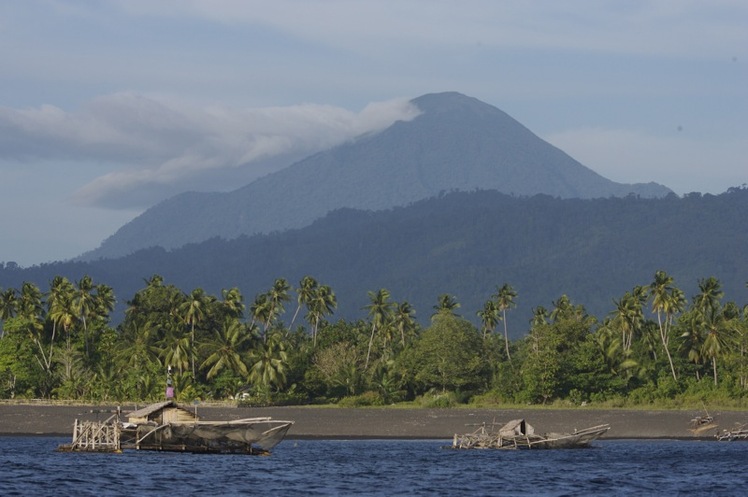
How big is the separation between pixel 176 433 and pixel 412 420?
143ft

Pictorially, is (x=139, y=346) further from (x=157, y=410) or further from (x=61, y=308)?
(x=157, y=410)

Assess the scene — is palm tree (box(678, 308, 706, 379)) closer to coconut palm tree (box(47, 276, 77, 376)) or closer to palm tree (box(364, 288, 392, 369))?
palm tree (box(364, 288, 392, 369))

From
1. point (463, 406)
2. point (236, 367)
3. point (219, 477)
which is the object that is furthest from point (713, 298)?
point (219, 477)

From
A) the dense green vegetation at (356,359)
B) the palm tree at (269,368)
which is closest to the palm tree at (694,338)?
the dense green vegetation at (356,359)

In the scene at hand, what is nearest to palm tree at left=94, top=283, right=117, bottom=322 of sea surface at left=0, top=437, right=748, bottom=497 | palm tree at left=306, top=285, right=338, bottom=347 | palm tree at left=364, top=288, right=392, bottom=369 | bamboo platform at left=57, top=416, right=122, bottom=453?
palm tree at left=306, top=285, right=338, bottom=347

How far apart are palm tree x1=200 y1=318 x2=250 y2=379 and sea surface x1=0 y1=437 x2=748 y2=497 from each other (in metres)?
46.0

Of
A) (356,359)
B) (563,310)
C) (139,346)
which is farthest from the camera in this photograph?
(563,310)

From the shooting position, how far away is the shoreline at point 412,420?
124 metres

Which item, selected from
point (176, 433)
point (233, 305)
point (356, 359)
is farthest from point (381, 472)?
point (233, 305)

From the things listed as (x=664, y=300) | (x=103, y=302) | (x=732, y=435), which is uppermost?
(x=103, y=302)

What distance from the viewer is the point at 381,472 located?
268ft

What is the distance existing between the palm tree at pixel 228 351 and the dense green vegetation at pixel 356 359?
0.56 feet

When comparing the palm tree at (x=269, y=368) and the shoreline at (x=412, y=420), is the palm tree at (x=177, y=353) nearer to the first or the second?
the palm tree at (x=269, y=368)

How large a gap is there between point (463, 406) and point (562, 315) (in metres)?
37.5
